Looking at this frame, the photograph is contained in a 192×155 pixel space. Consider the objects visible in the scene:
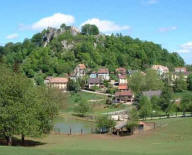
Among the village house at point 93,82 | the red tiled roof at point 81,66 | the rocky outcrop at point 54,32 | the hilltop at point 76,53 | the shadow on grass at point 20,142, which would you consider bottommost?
the shadow on grass at point 20,142

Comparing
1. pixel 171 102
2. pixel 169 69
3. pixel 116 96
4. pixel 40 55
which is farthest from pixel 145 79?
pixel 169 69

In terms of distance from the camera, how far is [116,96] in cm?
9094

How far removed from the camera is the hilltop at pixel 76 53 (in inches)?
4887

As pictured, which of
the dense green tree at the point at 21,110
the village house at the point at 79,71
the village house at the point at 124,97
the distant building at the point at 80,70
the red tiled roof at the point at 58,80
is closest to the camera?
the dense green tree at the point at 21,110

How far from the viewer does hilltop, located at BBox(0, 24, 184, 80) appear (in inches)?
4887

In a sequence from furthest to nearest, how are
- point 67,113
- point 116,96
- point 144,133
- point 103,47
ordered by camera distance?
point 103,47
point 116,96
point 67,113
point 144,133

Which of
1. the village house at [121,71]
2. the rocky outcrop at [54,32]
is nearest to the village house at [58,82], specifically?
the village house at [121,71]

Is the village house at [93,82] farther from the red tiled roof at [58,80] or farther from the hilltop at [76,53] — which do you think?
the hilltop at [76,53]

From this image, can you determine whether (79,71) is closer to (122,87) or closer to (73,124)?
(122,87)

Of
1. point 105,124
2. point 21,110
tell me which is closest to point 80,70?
point 105,124

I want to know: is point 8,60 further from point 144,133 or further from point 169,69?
point 144,133

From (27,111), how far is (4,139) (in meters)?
5.10

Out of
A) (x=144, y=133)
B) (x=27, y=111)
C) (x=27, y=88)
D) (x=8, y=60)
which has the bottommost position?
(x=144, y=133)

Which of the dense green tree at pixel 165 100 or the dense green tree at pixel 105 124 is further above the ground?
the dense green tree at pixel 165 100
